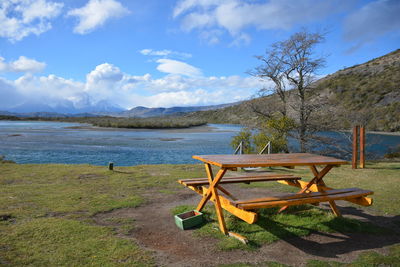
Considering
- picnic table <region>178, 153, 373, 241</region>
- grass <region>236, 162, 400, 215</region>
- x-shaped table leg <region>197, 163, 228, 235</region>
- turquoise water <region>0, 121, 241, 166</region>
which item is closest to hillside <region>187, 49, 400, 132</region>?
turquoise water <region>0, 121, 241, 166</region>

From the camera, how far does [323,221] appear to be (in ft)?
17.7

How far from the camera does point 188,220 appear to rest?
5.09m

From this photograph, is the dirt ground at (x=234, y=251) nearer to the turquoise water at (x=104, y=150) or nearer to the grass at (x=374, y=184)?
the grass at (x=374, y=184)

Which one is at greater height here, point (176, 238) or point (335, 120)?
point (335, 120)

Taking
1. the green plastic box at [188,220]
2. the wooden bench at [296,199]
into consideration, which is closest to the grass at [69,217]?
the green plastic box at [188,220]

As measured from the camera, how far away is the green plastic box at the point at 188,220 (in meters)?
5.05

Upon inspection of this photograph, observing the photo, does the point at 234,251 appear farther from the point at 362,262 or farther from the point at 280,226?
the point at 362,262

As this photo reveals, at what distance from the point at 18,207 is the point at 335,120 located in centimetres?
1689

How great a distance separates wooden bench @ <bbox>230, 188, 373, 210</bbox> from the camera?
4.33 meters

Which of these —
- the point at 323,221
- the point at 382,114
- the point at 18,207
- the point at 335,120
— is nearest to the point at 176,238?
the point at 323,221

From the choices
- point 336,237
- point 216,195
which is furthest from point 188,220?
point 336,237

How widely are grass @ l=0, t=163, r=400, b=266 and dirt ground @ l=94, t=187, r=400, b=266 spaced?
15cm

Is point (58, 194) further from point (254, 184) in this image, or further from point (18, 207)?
point (254, 184)

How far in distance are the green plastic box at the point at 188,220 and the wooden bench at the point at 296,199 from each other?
958 mm
